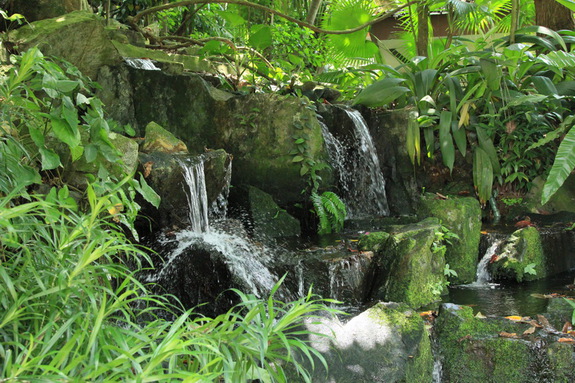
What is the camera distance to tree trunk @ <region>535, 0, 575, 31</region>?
8016mm

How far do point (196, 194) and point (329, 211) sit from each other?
1658mm

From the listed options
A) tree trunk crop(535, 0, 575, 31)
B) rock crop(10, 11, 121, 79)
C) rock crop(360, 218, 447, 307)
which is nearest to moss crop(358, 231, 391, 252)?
rock crop(360, 218, 447, 307)

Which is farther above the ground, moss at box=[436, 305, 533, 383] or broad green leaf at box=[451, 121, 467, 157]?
broad green leaf at box=[451, 121, 467, 157]

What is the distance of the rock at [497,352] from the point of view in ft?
10.7

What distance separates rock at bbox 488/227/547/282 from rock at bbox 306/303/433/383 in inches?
94.6

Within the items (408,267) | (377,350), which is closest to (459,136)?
(408,267)

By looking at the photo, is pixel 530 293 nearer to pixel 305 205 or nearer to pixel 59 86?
pixel 305 205

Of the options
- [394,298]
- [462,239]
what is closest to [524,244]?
[462,239]

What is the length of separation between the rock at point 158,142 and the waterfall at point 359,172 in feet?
6.94

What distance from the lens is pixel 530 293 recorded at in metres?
4.95

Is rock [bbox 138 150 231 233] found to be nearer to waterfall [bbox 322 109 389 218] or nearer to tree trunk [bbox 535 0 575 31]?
waterfall [bbox 322 109 389 218]

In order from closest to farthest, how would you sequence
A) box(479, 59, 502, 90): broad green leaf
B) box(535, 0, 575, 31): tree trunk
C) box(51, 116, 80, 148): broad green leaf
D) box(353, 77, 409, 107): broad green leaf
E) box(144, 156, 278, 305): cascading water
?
1. box(51, 116, 80, 148): broad green leaf
2. box(144, 156, 278, 305): cascading water
3. box(479, 59, 502, 90): broad green leaf
4. box(353, 77, 409, 107): broad green leaf
5. box(535, 0, 575, 31): tree trunk

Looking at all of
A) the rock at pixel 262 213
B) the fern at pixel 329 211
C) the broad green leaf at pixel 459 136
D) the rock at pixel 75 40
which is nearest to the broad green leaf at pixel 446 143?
the broad green leaf at pixel 459 136

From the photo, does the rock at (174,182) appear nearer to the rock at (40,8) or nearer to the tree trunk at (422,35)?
the rock at (40,8)
